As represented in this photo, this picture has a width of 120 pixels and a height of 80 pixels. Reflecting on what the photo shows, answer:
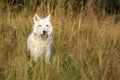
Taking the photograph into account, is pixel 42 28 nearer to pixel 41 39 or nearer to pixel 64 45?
pixel 41 39

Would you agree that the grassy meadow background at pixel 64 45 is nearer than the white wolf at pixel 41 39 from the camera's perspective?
Yes

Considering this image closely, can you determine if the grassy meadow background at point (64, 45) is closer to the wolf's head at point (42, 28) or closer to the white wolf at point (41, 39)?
the white wolf at point (41, 39)

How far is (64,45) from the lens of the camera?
6102 mm

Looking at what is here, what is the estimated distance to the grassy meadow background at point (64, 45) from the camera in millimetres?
4590

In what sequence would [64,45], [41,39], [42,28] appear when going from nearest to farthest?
[42,28] → [41,39] → [64,45]

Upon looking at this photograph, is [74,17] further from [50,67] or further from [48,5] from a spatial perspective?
[50,67]

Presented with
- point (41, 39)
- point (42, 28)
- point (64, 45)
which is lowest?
point (64, 45)

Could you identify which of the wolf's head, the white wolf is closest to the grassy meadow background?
the white wolf

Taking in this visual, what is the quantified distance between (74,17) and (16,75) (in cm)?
344

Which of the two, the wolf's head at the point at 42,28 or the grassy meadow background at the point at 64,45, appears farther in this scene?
the wolf's head at the point at 42,28

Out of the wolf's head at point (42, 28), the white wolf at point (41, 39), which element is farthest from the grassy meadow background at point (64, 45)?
the wolf's head at point (42, 28)

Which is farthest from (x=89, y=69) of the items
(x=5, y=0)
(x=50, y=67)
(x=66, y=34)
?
(x=5, y=0)

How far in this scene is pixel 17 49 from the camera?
5246mm

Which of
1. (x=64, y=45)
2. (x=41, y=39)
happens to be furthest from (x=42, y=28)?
(x=64, y=45)
